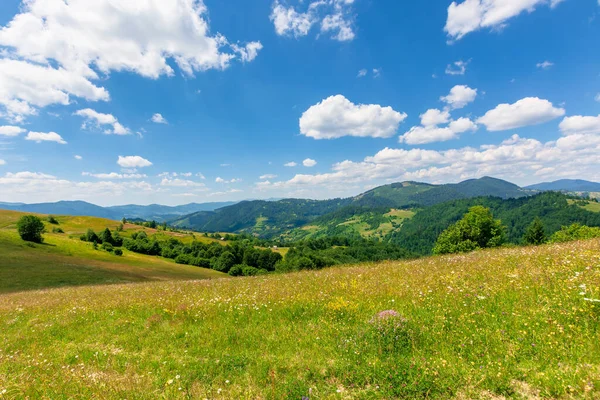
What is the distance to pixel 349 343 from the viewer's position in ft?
22.1

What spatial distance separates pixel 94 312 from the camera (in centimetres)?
1183

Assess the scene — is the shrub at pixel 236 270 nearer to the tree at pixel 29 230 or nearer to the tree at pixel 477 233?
the tree at pixel 29 230

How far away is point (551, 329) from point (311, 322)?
5.66m

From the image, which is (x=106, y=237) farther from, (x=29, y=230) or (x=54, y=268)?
(x=54, y=268)

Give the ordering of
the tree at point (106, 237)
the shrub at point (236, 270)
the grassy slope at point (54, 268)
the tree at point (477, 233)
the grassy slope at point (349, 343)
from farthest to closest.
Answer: the tree at point (106, 237)
the shrub at point (236, 270)
the tree at point (477, 233)
the grassy slope at point (54, 268)
the grassy slope at point (349, 343)

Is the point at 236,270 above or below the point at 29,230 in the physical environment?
below

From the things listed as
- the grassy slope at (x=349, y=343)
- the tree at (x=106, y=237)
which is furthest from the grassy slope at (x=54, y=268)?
the grassy slope at (x=349, y=343)

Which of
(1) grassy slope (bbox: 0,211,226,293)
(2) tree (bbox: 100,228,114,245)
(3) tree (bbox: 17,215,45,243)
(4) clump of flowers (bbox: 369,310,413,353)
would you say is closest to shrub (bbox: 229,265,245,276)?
(1) grassy slope (bbox: 0,211,226,293)

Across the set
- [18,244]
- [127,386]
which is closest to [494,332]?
[127,386]

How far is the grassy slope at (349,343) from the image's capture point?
501cm

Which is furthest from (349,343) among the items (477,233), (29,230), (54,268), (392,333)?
(29,230)

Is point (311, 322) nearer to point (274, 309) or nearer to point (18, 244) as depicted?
point (274, 309)

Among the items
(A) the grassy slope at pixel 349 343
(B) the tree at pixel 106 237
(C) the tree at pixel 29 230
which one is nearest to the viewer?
(A) the grassy slope at pixel 349 343

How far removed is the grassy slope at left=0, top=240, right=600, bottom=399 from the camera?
16.4ft
